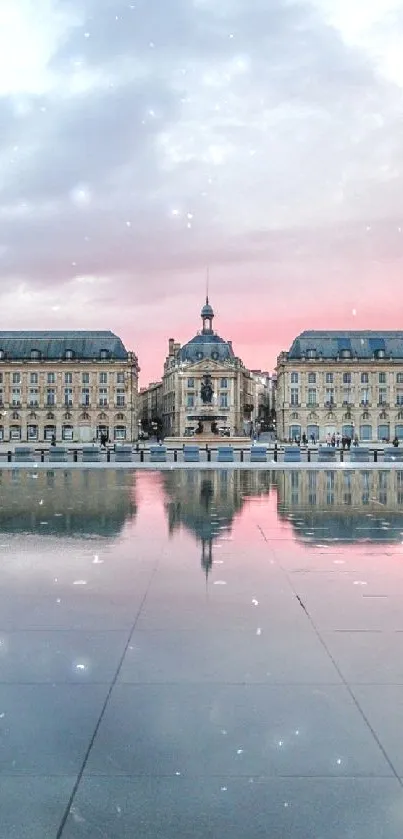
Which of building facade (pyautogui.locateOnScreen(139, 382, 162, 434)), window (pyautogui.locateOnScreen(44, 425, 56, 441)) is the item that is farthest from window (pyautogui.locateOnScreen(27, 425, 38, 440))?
building facade (pyautogui.locateOnScreen(139, 382, 162, 434))

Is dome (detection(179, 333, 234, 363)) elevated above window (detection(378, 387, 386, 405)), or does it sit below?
above

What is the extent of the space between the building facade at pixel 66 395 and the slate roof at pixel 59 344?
0.79ft

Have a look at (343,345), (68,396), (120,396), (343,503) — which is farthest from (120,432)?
(343,503)

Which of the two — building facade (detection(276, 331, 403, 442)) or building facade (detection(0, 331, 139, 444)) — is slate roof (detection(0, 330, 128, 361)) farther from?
building facade (detection(276, 331, 403, 442))

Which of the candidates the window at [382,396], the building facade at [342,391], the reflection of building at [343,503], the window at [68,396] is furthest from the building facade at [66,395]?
the reflection of building at [343,503]

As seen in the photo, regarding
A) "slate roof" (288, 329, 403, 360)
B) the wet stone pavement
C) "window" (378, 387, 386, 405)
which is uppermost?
"slate roof" (288, 329, 403, 360)

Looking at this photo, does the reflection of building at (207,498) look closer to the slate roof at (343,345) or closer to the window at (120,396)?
the window at (120,396)

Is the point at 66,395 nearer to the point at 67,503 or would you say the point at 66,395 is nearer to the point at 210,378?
the point at 210,378

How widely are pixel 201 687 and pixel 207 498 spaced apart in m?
15.2

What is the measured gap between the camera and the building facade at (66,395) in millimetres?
116312

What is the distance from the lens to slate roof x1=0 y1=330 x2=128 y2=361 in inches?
4621

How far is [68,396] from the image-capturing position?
384 feet

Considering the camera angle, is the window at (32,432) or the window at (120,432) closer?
the window at (120,432)

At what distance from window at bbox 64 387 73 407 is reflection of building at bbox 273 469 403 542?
88.0m
